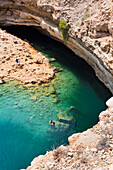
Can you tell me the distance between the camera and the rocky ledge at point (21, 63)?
1503 centimetres

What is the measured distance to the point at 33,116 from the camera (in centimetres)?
1152

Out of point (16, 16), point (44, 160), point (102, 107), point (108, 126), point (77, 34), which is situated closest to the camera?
point (44, 160)

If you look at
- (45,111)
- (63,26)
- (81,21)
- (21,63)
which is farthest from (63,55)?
(45,111)

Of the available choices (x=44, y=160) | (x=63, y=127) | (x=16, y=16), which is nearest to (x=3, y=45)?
(x=16, y=16)

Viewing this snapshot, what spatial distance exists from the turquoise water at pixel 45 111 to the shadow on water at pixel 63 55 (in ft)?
0.26

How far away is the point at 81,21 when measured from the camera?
47.8 ft

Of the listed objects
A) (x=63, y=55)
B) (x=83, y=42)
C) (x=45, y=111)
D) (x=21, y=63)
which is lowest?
(x=45, y=111)

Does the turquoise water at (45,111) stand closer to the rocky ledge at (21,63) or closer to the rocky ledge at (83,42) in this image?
the rocky ledge at (21,63)

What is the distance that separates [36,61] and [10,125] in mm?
7928

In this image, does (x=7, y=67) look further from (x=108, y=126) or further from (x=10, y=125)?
(x=108, y=126)

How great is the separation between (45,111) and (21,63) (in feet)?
20.9

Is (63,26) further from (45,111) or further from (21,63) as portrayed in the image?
(45,111)

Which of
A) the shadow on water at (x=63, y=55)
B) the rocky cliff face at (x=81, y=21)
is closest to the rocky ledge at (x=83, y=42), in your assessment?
the rocky cliff face at (x=81, y=21)

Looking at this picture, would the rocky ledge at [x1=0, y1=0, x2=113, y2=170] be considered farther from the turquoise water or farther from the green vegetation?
the turquoise water
